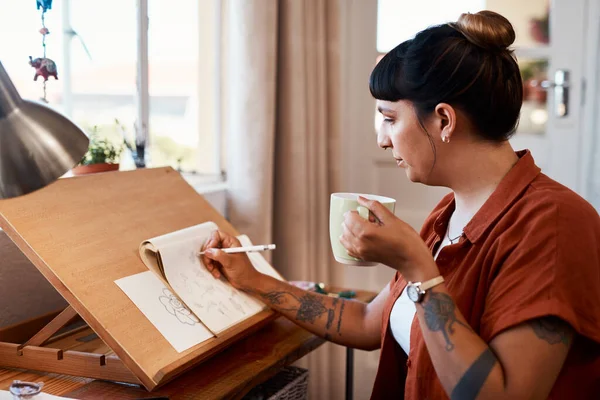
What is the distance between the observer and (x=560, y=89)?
107 inches

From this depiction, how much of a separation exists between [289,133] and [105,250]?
1.22 m

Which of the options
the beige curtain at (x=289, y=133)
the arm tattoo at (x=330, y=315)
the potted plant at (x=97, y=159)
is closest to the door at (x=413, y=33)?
the beige curtain at (x=289, y=133)

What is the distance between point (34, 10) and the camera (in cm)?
182

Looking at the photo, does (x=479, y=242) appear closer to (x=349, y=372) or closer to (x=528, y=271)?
(x=528, y=271)

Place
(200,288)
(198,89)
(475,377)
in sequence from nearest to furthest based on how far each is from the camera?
(475,377) < (200,288) < (198,89)

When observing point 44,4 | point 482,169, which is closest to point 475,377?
point 482,169

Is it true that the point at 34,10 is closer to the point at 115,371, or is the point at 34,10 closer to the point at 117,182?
the point at 117,182

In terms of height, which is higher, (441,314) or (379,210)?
(379,210)

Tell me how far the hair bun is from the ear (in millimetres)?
112

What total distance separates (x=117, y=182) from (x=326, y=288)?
60cm

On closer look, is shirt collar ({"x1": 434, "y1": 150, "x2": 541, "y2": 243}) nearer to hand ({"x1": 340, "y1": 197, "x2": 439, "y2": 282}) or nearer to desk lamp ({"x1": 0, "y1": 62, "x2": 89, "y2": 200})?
hand ({"x1": 340, "y1": 197, "x2": 439, "y2": 282})

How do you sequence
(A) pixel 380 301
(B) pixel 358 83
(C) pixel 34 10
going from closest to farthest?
1. (A) pixel 380 301
2. (C) pixel 34 10
3. (B) pixel 358 83

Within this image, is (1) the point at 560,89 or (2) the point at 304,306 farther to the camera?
(1) the point at 560,89

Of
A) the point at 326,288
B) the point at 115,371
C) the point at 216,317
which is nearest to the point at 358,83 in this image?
the point at 326,288
